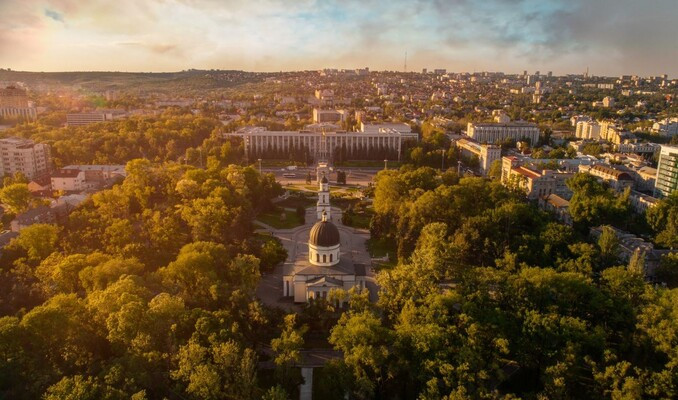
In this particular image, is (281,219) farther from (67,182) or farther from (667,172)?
(667,172)

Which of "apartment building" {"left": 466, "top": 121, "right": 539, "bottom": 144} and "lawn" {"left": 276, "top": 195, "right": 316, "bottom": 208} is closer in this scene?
"lawn" {"left": 276, "top": 195, "right": 316, "bottom": 208}

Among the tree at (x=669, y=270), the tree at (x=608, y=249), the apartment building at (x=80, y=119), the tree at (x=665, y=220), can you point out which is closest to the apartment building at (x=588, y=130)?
the tree at (x=665, y=220)

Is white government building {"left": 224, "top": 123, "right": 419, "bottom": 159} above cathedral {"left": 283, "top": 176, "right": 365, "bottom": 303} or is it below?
above

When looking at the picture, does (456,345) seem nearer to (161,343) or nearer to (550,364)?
(550,364)

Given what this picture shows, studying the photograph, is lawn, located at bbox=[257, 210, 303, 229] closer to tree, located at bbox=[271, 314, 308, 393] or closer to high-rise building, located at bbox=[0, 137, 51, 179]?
tree, located at bbox=[271, 314, 308, 393]

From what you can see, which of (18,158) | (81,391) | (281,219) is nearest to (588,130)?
(281,219)

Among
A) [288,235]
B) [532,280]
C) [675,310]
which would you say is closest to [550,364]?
[532,280]

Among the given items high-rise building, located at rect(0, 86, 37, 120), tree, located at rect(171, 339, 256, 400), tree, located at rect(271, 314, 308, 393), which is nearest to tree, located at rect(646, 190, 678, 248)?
tree, located at rect(271, 314, 308, 393)
